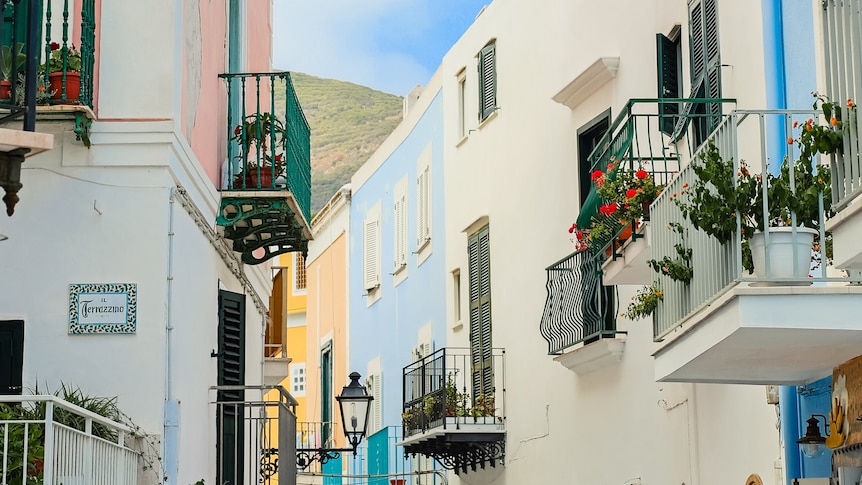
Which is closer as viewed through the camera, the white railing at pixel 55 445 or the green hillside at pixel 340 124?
the white railing at pixel 55 445

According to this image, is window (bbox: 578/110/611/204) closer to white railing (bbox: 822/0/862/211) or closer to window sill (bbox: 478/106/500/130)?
window sill (bbox: 478/106/500/130)

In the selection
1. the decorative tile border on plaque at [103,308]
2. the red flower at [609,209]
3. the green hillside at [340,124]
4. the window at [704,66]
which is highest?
the green hillside at [340,124]

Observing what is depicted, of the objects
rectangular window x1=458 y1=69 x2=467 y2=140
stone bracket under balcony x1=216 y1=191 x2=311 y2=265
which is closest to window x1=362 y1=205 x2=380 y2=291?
rectangular window x1=458 y1=69 x2=467 y2=140

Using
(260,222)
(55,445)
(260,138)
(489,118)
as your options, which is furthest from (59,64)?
(489,118)

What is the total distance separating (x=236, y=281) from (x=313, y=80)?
Result: 339 ft

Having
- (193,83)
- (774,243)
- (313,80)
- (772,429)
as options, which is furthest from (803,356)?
(313,80)

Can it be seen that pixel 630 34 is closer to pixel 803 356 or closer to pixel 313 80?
pixel 803 356

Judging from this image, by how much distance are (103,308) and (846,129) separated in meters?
5.81

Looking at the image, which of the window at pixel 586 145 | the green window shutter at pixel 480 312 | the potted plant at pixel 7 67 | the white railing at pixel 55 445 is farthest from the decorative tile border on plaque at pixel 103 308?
the green window shutter at pixel 480 312

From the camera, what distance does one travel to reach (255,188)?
13312 mm

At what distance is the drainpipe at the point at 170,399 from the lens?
436 inches

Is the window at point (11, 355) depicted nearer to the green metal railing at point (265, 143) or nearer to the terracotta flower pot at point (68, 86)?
the terracotta flower pot at point (68, 86)

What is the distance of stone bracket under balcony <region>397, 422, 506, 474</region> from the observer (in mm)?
20812

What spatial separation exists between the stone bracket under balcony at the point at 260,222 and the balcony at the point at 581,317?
→ 323 cm
